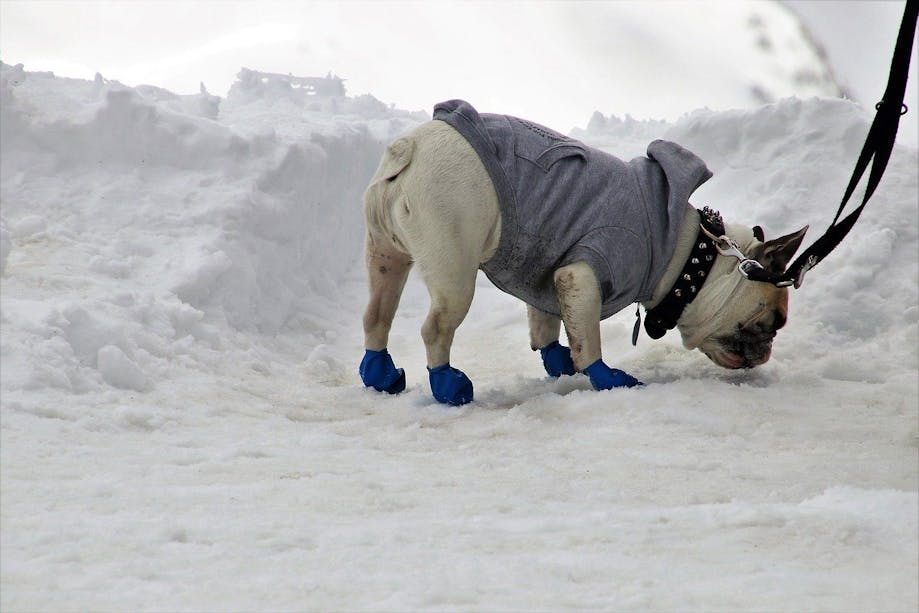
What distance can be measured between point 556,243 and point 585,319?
0.33m

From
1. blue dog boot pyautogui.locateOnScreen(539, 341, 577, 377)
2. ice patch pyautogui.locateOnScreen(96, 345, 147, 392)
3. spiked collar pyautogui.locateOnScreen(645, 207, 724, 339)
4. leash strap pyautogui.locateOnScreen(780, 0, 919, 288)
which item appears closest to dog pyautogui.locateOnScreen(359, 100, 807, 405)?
spiked collar pyautogui.locateOnScreen(645, 207, 724, 339)

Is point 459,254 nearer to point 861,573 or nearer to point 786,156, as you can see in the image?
point 861,573

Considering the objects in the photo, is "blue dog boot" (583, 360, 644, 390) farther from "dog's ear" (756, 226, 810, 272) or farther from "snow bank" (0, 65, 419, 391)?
"snow bank" (0, 65, 419, 391)

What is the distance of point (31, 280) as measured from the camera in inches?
157

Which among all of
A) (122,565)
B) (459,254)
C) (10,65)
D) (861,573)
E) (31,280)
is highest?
(10,65)

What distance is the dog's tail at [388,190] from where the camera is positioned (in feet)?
12.3

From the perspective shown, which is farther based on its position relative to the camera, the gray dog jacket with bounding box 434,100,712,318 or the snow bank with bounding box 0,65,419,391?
the snow bank with bounding box 0,65,419,391

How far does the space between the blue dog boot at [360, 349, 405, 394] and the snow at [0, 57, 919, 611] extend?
9 centimetres

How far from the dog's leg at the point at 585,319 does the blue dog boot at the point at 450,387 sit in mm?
456

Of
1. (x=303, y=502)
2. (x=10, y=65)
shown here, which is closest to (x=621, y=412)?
(x=303, y=502)

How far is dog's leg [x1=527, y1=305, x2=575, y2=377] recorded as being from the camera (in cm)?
438

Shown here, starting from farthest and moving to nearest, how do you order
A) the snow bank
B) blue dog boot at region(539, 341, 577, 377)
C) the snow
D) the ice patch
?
blue dog boot at region(539, 341, 577, 377), the snow bank, the ice patch, the snow

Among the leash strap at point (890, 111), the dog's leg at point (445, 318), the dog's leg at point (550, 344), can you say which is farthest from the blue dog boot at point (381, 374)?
the leash strap at point (890, 111)

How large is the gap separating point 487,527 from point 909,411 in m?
2.21
